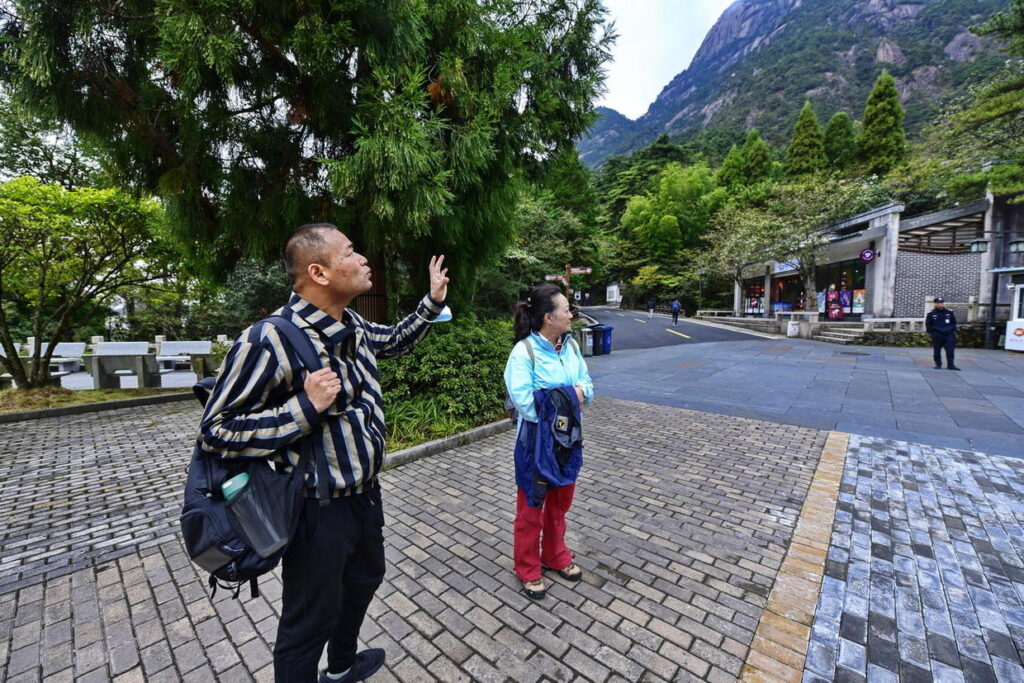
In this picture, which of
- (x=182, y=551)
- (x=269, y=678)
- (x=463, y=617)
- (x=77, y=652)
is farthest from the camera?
(x=182, y=551)

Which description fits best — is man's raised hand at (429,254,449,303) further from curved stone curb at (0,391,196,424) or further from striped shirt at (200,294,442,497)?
curved stone curb at (0,391,196,424)

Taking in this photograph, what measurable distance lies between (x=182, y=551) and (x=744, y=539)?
12.6 feet

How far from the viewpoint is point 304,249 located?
4.96 feet

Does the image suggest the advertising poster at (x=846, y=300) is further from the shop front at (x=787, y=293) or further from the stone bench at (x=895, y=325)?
the stone bench at (x=895, y=325)

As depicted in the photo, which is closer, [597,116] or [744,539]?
[744,539]

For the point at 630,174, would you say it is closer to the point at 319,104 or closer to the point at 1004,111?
the point at 1004,111

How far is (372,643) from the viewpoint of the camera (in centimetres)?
214

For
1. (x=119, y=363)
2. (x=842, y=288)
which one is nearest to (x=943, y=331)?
(x=842, y=288)

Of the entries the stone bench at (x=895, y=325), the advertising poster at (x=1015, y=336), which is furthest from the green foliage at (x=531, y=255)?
the advertising poster at (x=1015, y=336)

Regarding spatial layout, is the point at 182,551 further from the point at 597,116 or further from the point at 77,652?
the point at 597,116

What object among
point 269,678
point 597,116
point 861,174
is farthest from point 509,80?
point 861,174

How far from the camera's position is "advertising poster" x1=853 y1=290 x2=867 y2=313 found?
20.8 m

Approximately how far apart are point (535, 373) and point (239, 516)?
58.9 inches

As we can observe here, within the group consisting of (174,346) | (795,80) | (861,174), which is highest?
(795,80)
